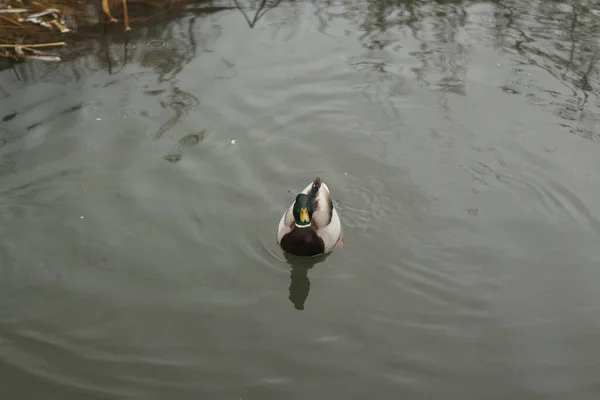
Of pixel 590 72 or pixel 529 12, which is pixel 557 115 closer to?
pixel 590 72

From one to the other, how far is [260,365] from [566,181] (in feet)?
12.1

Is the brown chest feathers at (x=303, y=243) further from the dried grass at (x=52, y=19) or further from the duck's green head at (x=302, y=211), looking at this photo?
the dried grass at (x=52, y=19)

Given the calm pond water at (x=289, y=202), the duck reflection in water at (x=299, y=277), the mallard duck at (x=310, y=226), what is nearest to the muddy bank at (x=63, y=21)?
the calm pond water at (x=289, y=202)

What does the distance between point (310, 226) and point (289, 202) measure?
66 centimetres

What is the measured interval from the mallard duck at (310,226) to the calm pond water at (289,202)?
0.40 feet

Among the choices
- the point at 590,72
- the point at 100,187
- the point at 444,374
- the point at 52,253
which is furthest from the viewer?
the point at 590,72

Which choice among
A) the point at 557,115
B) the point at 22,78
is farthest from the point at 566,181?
the point at 22,78

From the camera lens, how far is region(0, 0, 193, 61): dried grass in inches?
331

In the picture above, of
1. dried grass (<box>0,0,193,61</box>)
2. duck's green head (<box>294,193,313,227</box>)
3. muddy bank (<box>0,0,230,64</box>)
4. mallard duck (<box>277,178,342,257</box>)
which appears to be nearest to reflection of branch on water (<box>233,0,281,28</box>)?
muddy bank (<box>0,0,230,64</box>)

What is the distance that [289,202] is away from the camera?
6.50 meters

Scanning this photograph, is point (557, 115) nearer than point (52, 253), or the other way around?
point (52, 253)

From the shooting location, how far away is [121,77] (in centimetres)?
808

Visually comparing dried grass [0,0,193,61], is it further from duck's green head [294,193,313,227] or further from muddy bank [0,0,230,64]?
duck's green head [294,193,313,227]

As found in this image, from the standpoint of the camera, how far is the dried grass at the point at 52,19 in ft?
27.6
